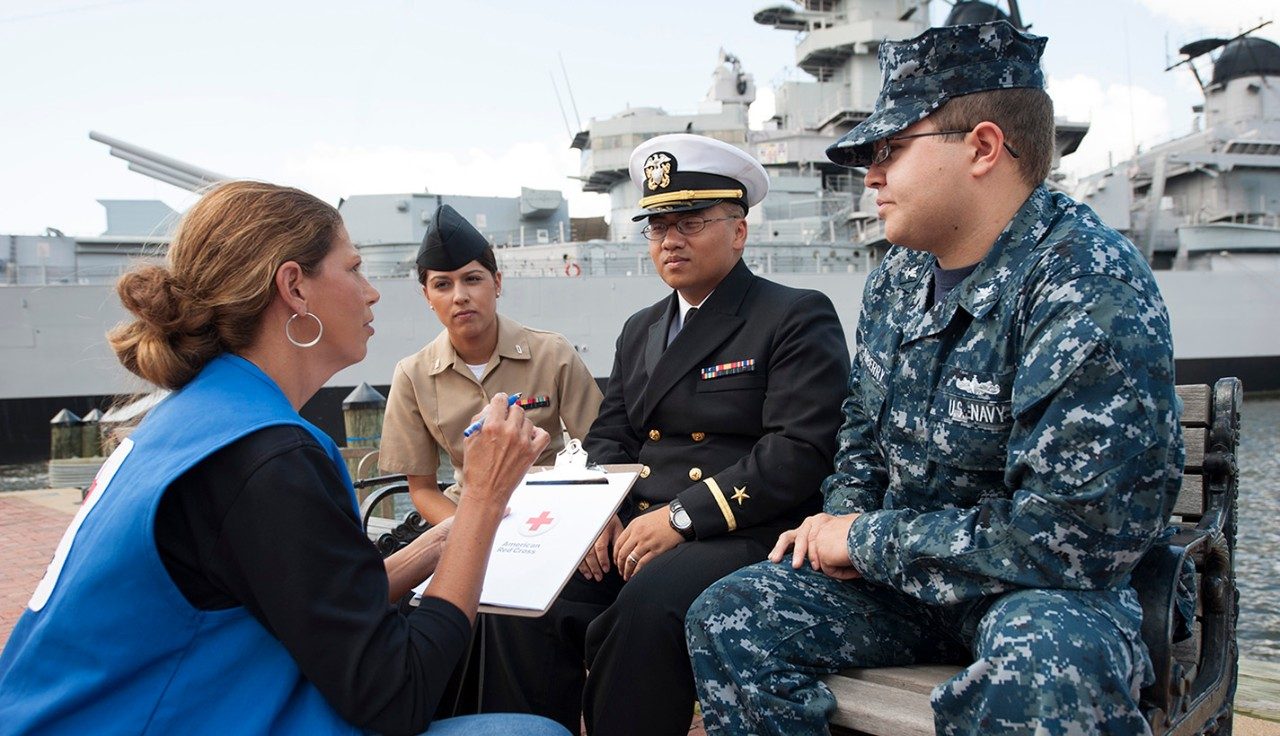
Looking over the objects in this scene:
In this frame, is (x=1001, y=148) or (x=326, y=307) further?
(x=1001, y=148)

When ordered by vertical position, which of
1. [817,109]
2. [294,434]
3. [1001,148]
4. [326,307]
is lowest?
[294,434]

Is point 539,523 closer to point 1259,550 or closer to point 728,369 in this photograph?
point 728,369

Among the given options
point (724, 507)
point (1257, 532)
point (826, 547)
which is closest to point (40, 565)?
point (724, 507)

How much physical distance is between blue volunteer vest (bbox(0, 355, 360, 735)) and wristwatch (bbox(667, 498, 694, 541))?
929 millimetres

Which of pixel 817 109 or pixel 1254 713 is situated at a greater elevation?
pixel 817 109

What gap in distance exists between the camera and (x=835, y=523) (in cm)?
156

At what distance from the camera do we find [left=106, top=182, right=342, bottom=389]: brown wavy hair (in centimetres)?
118

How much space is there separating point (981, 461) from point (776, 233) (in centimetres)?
1841

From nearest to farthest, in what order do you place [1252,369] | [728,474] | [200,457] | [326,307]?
[200,457] < [326,307] < [728,474] < [1252,369]

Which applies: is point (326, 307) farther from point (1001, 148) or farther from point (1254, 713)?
point (1254, 713)

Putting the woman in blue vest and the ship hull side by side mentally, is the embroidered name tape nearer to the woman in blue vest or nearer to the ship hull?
the woman in blue vest

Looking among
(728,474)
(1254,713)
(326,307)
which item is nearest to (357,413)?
(728,474)

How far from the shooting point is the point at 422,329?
16.5 meters

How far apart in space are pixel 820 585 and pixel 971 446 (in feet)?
1.20
